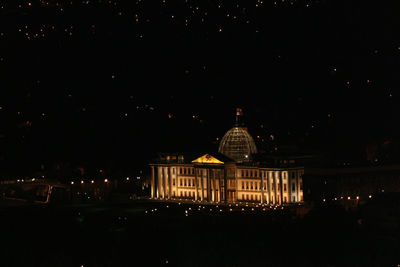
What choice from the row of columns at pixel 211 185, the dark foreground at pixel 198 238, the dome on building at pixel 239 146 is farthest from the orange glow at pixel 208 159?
the dark foreground at pixel 198 238

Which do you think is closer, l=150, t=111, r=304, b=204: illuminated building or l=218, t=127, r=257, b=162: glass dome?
l=150, t=111, r=304, b=204: illuminated building

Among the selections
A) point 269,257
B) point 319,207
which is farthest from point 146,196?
point 269,257

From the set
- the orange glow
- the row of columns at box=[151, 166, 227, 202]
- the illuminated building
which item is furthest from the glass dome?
the row of columns at box=[151, 166, 227, 202]

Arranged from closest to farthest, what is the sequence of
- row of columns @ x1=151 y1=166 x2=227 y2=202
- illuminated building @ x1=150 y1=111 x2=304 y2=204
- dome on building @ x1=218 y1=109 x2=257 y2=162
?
illuminated building @ x1=150 y1=111 x2=304 y2=204 < row of columns @ x1=151 y1=166 x2=227 y2=202 < dome on building @ x1=218 y1=109 x2=257 y2=162

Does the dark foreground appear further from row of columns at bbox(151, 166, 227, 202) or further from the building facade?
row of columns at bbox(151, 166, 227, 202)

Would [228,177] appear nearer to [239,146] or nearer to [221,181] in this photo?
[221,181]

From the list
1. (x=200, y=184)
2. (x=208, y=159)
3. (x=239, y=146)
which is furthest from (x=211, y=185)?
(x=239, y=146)

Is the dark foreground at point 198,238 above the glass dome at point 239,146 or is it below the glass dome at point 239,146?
below

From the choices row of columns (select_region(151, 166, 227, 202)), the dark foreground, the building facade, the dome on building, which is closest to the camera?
the dark foreground

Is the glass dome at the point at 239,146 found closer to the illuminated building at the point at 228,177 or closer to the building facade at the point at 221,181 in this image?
the illuminated building at the point at 228,177
